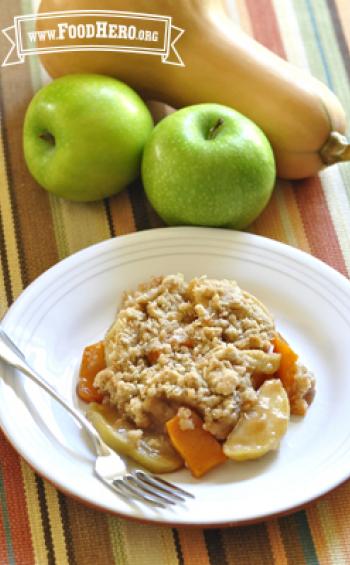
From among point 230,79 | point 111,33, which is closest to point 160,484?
point 230,79

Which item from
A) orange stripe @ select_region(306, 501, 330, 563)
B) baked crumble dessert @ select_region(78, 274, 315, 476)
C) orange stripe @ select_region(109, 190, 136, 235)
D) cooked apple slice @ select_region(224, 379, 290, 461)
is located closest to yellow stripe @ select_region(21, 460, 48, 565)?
baked crumble dessert @ select_region(78, 274, 315, 476)

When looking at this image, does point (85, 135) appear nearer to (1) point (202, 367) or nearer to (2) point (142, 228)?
(2) point (142, 228)

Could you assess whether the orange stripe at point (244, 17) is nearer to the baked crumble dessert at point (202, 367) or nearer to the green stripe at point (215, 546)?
the baked crumble dessert at point (202, 367)

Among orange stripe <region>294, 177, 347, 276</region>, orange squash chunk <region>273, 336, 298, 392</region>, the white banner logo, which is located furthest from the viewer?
the white banner logo

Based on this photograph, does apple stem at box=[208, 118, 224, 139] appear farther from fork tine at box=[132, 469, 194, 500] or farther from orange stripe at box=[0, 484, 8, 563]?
orange stripe at box=[0, 484, 8, 563]

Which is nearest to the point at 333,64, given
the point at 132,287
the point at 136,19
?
the point at 136,19

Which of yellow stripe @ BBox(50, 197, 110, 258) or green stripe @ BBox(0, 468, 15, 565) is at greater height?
yellow stripe @ BBox(50, 197, 110, 258)

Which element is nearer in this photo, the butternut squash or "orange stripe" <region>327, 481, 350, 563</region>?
"orange stripe" <region>327, 481, 350, 563</region>
